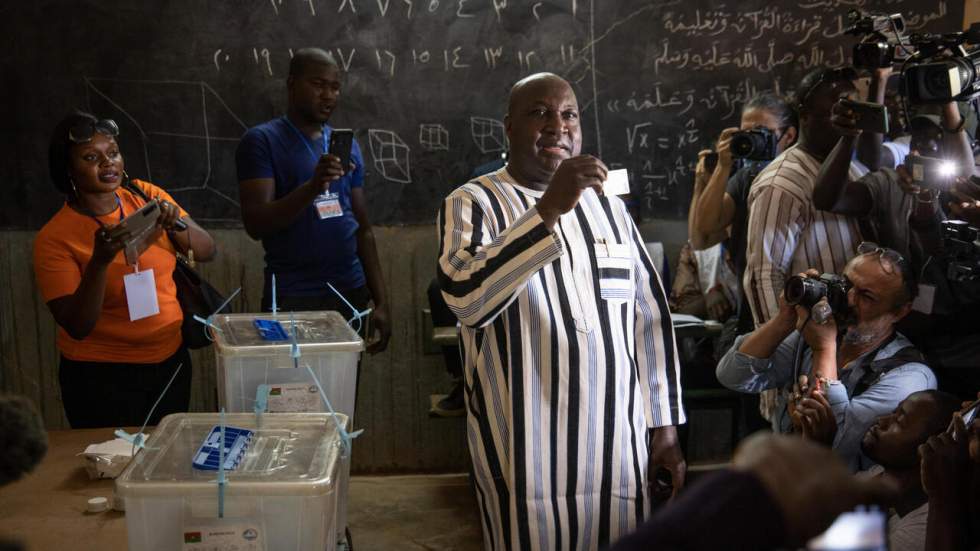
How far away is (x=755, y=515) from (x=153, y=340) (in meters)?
2.46

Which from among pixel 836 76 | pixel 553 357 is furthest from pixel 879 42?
pixel 553 357

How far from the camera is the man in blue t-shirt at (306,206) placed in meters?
3.37

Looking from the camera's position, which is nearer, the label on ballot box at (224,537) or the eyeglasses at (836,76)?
the label on ballot box at (224,537)

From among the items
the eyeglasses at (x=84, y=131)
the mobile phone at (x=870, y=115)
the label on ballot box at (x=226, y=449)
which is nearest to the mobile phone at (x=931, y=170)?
the mobile phone at (x=870, y=115)

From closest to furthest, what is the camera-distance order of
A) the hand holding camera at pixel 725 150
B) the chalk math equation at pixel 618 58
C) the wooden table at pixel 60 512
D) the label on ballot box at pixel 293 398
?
the wooden table at pixel 60 512 → the label on ballot box at pixel 293 398 → the hand holding camera at pixel 725 150 → the chalk math equation at pixel 618 58

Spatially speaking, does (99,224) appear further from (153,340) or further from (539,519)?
(539,519)

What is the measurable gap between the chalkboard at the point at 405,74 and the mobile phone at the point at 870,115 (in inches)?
69.6

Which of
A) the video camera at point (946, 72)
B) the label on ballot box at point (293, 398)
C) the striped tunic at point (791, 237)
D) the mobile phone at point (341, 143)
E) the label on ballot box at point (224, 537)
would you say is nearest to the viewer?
the label on ballot box at point (224, 537)

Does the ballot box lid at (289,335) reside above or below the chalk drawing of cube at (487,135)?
below

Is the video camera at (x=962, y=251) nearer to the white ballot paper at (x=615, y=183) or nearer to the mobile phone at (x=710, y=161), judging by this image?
the white ballot paper at (x=615, y=183)

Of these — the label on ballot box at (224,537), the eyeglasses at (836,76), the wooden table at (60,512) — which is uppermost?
the eyeglasses at (836,76)

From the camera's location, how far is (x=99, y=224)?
2.76 m

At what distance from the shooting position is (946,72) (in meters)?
2.47

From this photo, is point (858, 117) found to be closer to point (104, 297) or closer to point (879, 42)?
point (879, 42)
